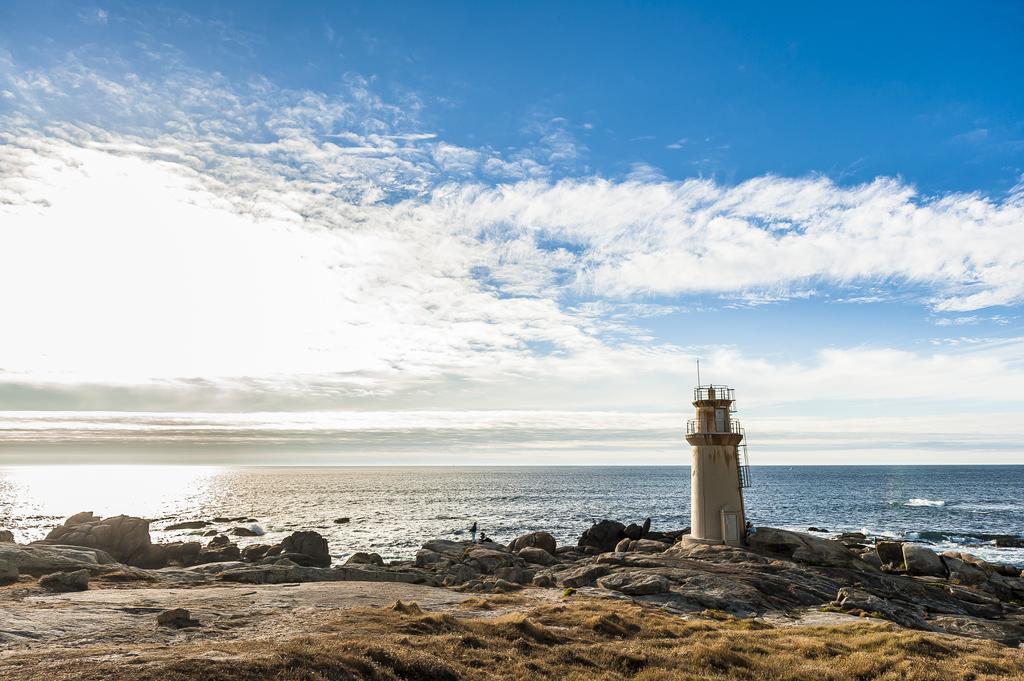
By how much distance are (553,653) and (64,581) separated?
21.8 meters

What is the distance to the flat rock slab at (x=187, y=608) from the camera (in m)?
18.8

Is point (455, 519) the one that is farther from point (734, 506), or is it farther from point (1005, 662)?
point (1005, 662)

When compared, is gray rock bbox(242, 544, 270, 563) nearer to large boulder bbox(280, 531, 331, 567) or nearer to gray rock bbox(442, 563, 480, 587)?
large boulder bbox(280, 531, 331, 567)

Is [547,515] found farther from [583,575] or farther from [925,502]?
[925,502]

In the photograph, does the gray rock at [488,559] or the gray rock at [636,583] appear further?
the gray rock at [488,559]

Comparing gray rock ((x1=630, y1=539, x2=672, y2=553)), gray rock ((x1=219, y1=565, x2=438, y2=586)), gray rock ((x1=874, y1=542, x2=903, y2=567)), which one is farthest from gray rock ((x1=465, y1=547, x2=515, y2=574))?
gray rock ((x1=874, y1=542, x2=903, y2=567))

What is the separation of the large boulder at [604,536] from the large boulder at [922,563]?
22.3m

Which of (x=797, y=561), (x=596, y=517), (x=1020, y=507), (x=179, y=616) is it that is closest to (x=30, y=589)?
(x=179, y=616)

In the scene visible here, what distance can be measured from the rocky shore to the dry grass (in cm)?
318

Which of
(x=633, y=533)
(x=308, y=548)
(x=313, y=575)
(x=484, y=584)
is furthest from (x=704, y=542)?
(x=308, y=548)

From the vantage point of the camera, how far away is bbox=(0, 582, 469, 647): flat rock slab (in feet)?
61.5

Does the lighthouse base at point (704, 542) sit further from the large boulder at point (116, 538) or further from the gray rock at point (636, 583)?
the large boulder at point (116, 538)

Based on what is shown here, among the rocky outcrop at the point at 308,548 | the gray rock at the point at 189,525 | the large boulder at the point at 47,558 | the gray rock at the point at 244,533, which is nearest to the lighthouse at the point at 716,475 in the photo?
the rocky outcrop at the point at 308,548

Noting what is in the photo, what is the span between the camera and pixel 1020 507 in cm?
10200
